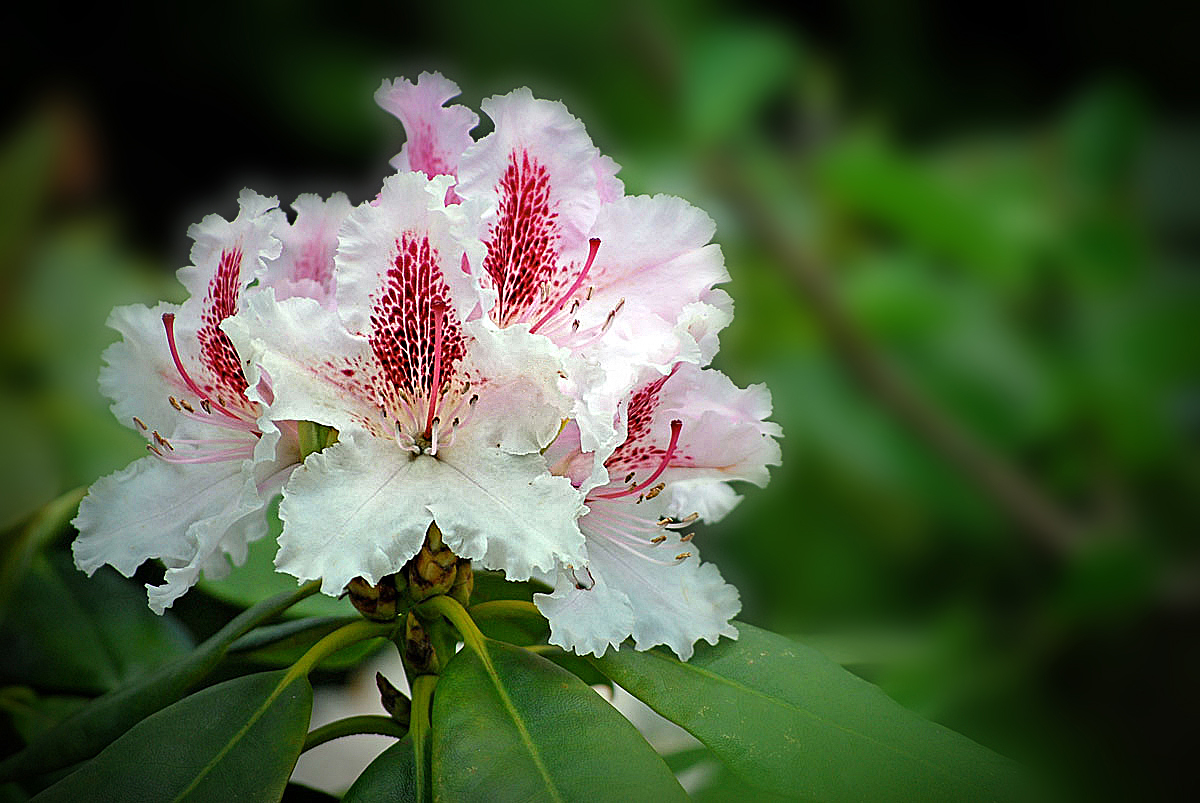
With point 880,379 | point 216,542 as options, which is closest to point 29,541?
point 216,542

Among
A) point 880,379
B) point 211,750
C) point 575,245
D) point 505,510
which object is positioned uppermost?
point 880,379

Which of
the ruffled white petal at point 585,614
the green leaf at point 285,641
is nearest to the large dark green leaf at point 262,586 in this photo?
the green leaf at point 285,641

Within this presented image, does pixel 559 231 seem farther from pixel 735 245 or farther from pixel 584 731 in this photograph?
pixel 735 245

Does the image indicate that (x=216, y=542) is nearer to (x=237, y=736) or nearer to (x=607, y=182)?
(x=237, y=736)

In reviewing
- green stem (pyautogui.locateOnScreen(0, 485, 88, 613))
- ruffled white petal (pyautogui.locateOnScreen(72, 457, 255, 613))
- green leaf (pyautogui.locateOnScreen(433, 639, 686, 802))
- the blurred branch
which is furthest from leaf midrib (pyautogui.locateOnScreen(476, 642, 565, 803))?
the blurred branch

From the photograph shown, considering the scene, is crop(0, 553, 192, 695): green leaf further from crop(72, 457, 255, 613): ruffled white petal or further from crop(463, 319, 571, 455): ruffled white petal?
crop(463, 319, 571, 455): ruffled white petal

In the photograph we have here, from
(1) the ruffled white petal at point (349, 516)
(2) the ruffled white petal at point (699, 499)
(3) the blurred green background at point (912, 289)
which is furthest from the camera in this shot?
(3) the blurred green background at point (912, 289)

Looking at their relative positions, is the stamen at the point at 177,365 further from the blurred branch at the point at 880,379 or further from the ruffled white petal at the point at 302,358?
the blurred branch at the point at 880,379
